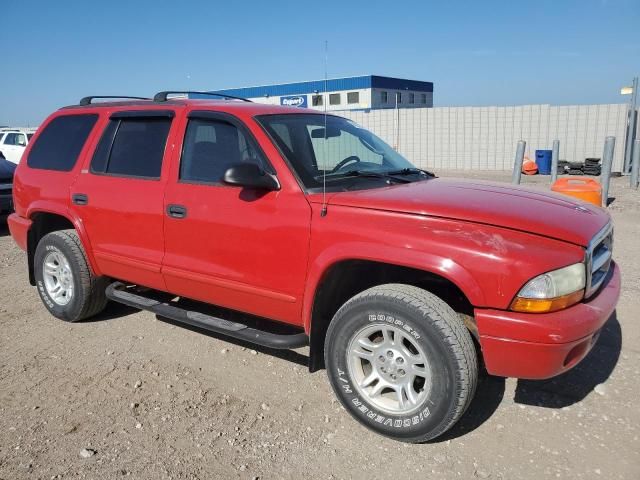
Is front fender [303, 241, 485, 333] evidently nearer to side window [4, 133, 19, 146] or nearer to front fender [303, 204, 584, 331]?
front fender [303, 204, 584, 331]

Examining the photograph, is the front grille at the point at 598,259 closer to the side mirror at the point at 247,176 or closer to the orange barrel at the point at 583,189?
the side mirror at the point at 247,176

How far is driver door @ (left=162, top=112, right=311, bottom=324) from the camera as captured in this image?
129 inches

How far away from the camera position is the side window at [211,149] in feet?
12.2

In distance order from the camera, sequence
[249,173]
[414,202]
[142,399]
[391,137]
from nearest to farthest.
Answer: [414,202] → [249,173] → [142,399] → [391,137]

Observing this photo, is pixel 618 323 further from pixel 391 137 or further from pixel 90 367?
pixel 391 137

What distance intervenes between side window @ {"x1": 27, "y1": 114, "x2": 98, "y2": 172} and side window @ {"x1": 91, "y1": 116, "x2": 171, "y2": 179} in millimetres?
315

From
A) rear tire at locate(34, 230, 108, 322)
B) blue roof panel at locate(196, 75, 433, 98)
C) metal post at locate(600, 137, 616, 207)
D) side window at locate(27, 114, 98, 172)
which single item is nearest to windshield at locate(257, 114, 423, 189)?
side window at locate(27, 114, 98, 172)

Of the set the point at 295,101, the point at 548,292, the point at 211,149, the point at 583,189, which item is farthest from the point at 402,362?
the point at 583,189

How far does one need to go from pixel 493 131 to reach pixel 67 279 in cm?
1765

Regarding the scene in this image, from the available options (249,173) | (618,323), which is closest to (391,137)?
(618,323)

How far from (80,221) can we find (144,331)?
1093 mm

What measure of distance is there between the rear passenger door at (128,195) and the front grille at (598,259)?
281 centimetres

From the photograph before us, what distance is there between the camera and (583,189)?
8.70m

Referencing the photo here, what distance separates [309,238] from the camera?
3172mm
